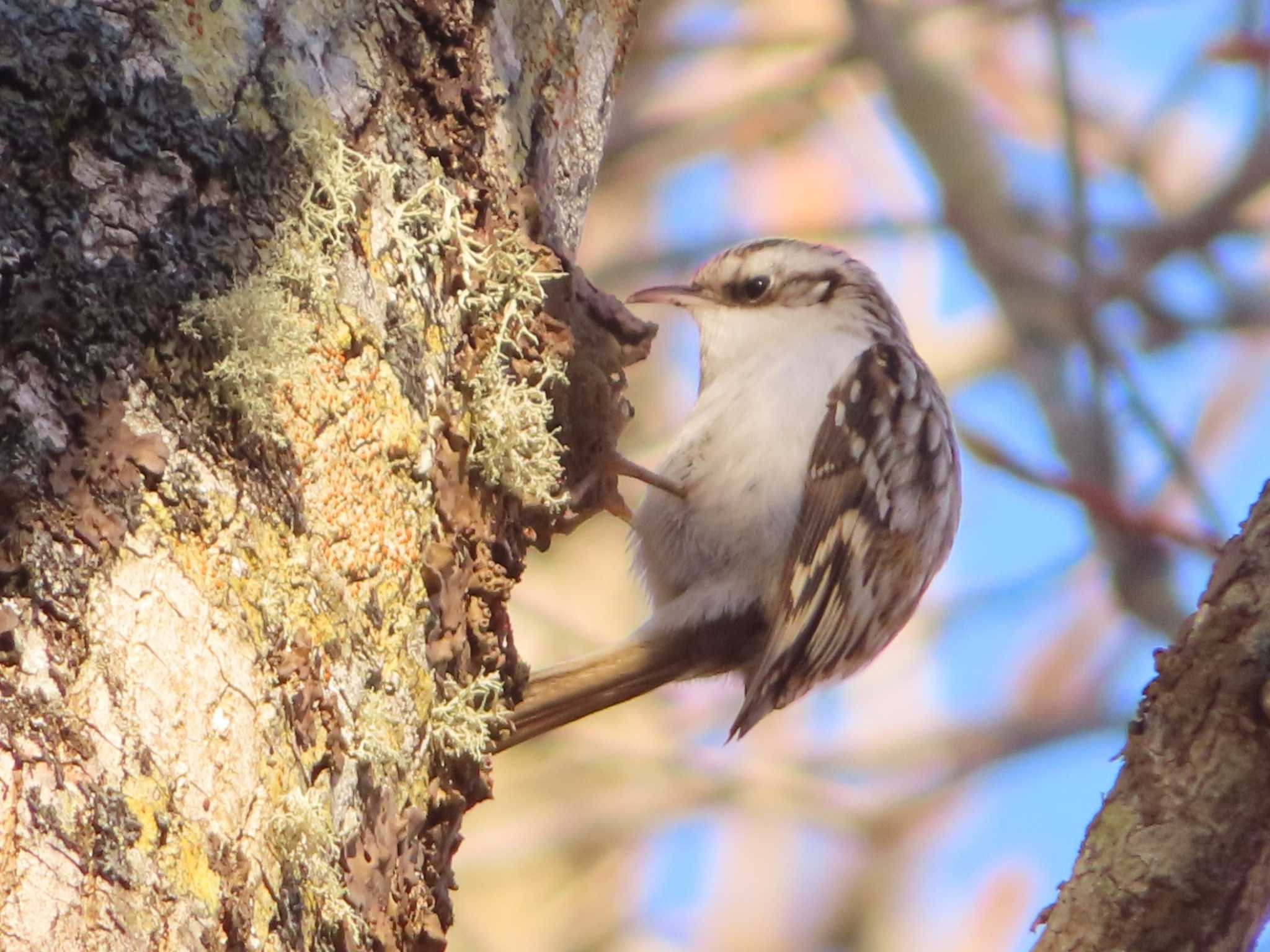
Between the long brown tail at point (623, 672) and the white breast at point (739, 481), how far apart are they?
0.07 meters

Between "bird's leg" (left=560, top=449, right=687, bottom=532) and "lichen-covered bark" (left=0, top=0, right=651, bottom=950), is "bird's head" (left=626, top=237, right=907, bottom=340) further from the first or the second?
"lichen-covered bark" (left=0, top=0, right=651, bottom=950)

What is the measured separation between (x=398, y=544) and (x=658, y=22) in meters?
4.05

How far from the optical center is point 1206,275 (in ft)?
13.1

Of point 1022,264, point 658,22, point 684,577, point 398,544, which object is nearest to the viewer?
point 398,544

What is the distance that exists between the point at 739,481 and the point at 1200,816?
1.34m

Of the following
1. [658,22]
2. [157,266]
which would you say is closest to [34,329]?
[157,266]

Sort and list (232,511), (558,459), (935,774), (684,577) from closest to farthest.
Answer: (232,511) → (558,459) → (684,577) → (935,774)

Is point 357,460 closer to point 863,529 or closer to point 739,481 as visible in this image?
point 739,481

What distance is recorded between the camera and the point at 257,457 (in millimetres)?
1353

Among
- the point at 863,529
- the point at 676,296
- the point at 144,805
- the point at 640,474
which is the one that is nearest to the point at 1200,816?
the point at 144,805

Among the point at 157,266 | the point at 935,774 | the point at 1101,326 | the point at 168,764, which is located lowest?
the point at 168,764

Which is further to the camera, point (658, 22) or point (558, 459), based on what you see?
point (658, 22)

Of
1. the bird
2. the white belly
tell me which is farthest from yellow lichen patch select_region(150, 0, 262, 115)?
the white belly

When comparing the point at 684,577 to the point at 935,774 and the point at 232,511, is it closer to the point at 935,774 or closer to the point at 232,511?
the point at 232,511
